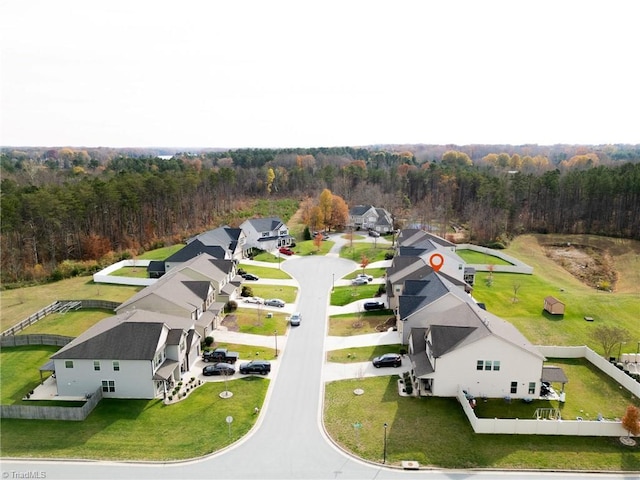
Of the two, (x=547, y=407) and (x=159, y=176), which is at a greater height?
(x=159, y=176)

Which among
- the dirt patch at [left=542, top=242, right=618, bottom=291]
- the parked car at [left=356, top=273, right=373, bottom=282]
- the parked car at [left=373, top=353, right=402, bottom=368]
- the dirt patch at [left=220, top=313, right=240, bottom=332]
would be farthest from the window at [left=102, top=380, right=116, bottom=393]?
the dirt patch at [left=542, top=242, right=618, bottom=291]

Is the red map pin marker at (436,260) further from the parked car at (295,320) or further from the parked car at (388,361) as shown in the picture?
the parked car at (388,361)

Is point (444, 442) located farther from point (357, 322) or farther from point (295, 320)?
point (295, 320)

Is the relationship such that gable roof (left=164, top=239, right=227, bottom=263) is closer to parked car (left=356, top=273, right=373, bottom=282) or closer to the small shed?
parked car (left=356, top=273, right=373, bottom=282)

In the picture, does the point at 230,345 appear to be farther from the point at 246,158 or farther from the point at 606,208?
the point at 246,158

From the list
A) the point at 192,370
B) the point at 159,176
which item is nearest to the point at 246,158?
the point at 159,176

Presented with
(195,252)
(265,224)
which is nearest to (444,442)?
(195,252)
